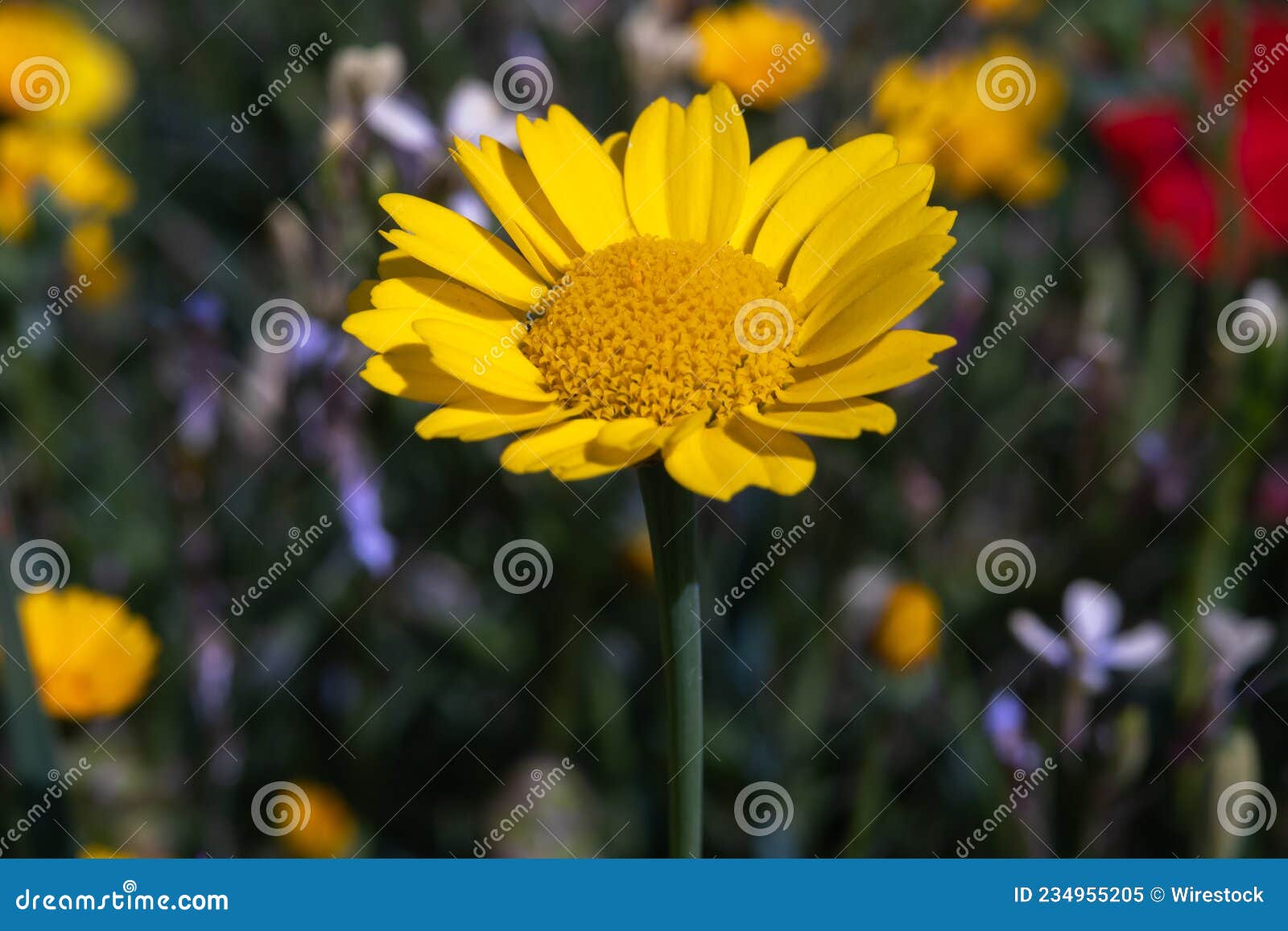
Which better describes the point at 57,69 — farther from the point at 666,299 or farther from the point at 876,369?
the point at 876,369

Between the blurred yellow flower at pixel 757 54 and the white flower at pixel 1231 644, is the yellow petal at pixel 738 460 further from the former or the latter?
the blurred yellow flower at pixel 757 54

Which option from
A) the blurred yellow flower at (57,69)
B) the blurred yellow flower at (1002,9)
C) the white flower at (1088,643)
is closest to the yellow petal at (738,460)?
the white flower at (1088,643)

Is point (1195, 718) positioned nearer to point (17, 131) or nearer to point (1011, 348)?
point (1011, 348)

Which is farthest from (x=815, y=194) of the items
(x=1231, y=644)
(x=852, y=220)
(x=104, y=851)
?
(x=104, y=851)

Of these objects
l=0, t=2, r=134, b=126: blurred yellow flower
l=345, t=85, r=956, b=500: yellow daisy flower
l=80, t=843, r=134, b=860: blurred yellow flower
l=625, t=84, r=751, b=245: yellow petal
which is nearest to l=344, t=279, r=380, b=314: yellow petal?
l=345, t=85, r=956, b=500: yellow daisy flower

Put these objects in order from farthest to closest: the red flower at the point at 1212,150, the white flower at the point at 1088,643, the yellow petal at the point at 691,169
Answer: the red flower at the point at 1212,150 < the white flower at the point at 1088,643 < the yellow petal at the point at 691,169

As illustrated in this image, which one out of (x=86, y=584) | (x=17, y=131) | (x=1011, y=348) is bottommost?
(x=86, y=584)
